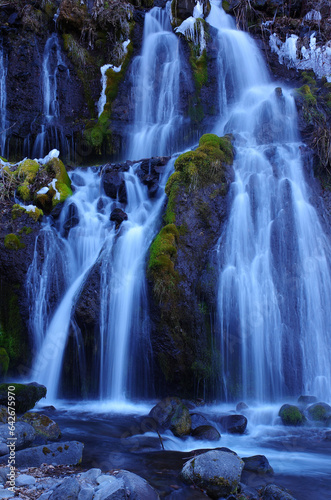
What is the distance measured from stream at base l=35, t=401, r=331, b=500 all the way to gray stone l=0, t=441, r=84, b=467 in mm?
164

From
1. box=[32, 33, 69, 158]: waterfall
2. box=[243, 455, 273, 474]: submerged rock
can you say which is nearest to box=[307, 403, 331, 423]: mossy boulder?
box=[243, 455, 273, 474]: submerged rock

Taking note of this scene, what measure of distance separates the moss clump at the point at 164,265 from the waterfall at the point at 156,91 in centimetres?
587

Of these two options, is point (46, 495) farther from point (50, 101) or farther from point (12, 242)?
point (50, 101)

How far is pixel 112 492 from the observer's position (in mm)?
3203

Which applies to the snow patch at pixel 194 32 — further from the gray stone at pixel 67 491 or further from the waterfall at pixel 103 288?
the gray stone at pixel 67 491

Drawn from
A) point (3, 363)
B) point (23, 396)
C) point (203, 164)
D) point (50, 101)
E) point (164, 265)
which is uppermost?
point (50, 101)

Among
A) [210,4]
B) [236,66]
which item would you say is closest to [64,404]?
[236,66]

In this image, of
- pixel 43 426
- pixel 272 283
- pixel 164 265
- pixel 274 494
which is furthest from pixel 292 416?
pixel 43 426

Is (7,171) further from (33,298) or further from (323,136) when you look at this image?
(323,136)

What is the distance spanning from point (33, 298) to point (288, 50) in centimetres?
1449

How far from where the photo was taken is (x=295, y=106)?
12188mm

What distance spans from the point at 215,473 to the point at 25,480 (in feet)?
6.07

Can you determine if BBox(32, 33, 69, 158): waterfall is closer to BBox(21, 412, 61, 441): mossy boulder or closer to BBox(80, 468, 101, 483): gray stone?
BBox(21, 412, 61, 441): mossy boulder

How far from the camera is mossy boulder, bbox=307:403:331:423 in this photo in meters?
6.17
